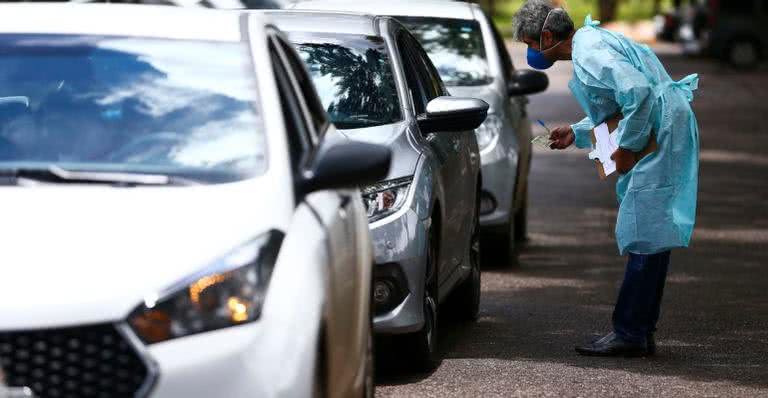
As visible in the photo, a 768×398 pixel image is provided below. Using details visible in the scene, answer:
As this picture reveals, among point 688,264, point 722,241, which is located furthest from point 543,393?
point 722,241

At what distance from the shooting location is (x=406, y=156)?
823 cm

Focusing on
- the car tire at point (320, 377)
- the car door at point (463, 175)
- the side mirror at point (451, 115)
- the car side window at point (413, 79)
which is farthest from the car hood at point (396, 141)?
the car tire at point (320, 377)

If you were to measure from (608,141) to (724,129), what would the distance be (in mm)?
18977

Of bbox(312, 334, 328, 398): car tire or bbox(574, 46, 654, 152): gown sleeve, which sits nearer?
bbox(312, 334, 328, 398): car tire

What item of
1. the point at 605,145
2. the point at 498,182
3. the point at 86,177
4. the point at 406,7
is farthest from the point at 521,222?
the point at 86,177

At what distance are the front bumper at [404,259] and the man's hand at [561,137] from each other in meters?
1.34

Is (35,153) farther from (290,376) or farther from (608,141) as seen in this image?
(608,141)

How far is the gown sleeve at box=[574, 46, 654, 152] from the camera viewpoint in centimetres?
848

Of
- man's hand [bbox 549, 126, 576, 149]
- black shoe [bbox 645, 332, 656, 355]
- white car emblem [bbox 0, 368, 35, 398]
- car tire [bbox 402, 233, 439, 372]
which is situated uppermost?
white car emblem [bbox 0, 368, 35, 398]

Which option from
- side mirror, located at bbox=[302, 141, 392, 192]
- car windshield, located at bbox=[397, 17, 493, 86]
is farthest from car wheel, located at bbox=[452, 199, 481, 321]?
side mirror, located at bbox=[302, 141, 392, 192]

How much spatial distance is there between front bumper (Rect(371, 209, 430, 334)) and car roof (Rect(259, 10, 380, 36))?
1434 millimetres

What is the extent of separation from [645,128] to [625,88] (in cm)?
23

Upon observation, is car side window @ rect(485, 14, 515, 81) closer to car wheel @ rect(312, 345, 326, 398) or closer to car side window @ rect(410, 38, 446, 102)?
car side window @ rect(410, 38, 446, 102)

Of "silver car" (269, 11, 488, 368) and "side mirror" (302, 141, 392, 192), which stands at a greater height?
"side mirror" (302, 141, 392, 192)
